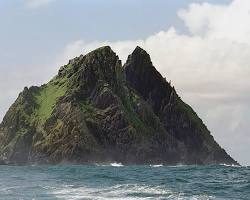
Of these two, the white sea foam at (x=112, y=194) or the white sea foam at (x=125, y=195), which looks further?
the white sea foam at (x=112, y=194)

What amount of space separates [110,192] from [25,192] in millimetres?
8258

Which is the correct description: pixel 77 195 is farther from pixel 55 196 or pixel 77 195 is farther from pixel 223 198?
→ pixel 223 198

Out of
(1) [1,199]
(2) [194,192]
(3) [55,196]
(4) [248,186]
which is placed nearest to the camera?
(1) [1,199]

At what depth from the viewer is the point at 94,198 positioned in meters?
48.4

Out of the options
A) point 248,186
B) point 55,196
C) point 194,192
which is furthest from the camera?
point 248,186

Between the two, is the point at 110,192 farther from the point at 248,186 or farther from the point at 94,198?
the point at 248,186

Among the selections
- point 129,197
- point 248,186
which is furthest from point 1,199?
point 248,186

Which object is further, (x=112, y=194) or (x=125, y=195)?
(x=112, y=194)

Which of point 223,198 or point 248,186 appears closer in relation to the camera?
point 223,198

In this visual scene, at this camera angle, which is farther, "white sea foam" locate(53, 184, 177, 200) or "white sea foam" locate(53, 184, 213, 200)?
"white sea foam" locate(53, 184, 177, 200)

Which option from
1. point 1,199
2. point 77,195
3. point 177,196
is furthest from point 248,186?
point 1,199

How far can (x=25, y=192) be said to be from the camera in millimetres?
54062

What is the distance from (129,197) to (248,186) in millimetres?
19052

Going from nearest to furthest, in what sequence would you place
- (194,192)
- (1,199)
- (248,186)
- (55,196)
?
(1,199) → (55,196) → (194,192) → (248,186)
